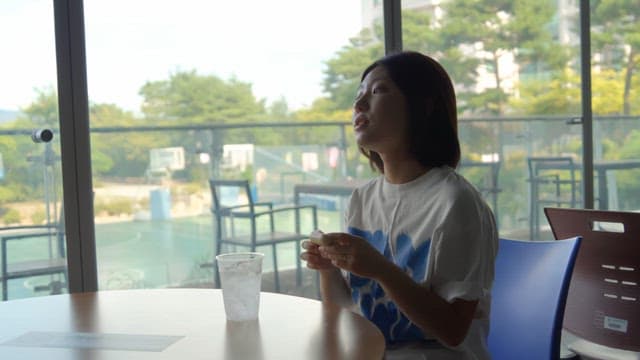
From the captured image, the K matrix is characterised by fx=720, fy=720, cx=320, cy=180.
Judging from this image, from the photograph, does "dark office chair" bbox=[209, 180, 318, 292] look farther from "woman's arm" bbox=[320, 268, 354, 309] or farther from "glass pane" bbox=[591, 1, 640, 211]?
"glass pane" bbox=[591, 1, 640, 211]

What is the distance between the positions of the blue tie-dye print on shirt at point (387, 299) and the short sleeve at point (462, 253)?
5cm

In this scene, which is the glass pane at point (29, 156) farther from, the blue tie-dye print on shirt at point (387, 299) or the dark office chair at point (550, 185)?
the dark office chair at point (550, 185)

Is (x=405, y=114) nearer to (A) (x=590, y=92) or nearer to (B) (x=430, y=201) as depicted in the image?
(B) (x=430, y=201)

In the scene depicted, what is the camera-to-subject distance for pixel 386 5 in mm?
2885

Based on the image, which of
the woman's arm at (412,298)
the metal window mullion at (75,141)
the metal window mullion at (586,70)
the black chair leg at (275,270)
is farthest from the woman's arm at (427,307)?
the metal window mullion at (586,70)

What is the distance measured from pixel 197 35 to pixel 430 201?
4.87ft

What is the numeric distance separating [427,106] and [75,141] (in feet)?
4.25

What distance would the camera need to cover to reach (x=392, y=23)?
289 centimetres

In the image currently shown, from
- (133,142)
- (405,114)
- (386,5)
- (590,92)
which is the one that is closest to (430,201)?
(405,114)

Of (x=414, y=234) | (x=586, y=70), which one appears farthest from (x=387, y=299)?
(x=586, y=70)

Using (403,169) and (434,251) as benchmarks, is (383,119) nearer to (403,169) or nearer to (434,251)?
(403,169)

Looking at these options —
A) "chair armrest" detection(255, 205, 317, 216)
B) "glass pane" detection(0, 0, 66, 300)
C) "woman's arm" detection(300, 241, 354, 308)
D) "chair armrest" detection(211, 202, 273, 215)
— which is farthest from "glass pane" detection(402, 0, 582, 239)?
"woman's arm" detection(300, 241, 354, 308)

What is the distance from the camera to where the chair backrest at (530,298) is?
4.89 feet

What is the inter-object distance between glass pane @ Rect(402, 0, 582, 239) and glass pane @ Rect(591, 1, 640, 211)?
160 mm
